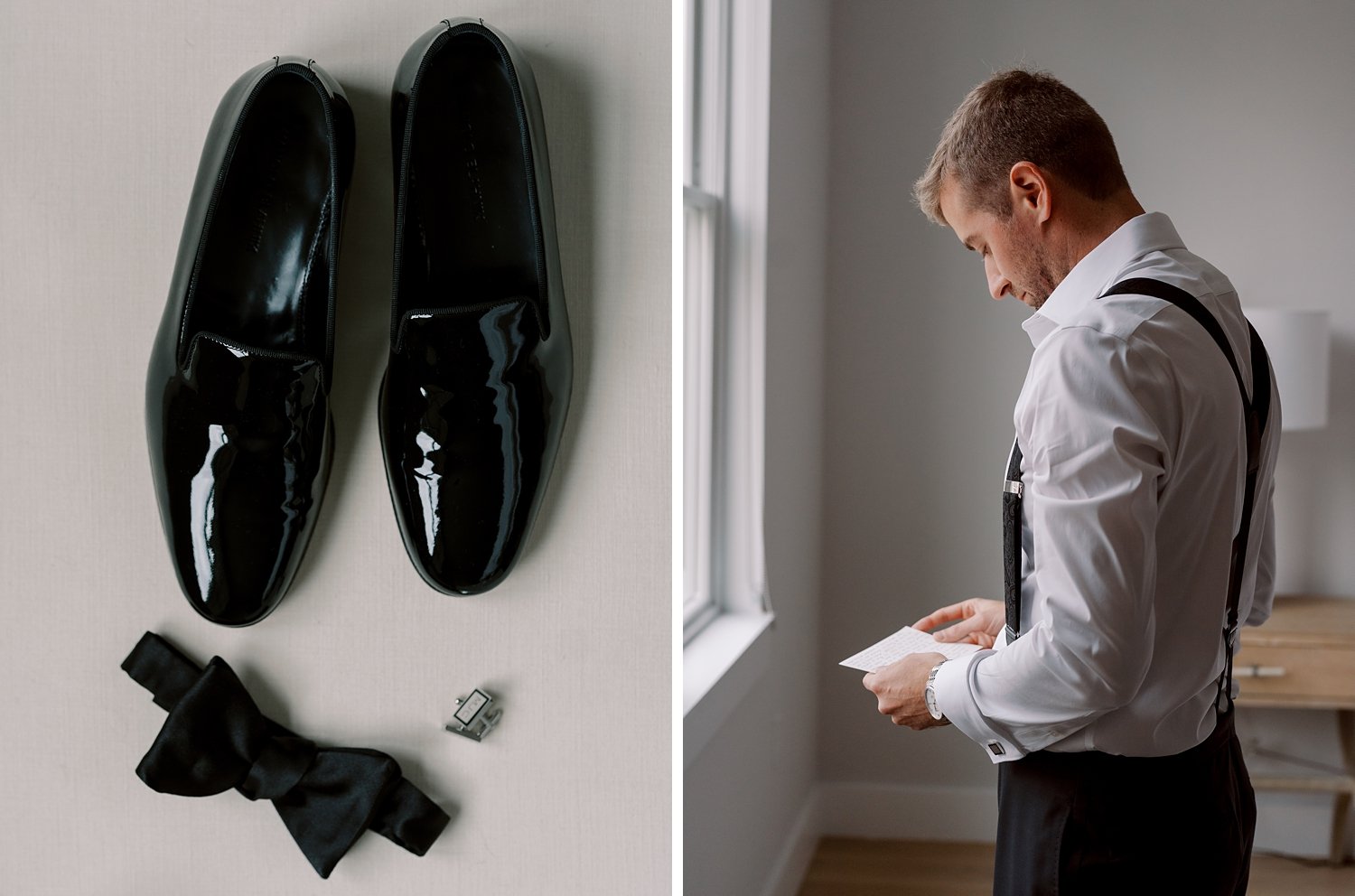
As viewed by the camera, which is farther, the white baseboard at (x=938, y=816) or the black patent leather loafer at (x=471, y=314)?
the white baseboard at (x=938, y=816)

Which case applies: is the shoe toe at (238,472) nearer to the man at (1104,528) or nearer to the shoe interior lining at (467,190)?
the shoe interior lining at (467,190)

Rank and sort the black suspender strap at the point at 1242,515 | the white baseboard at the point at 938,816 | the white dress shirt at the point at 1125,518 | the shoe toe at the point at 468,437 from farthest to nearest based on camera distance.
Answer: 1. the white baseboard at the point at 938,816
2. the black suspender strap at the point at 1242,515
3. the white dress shirt at the point at 1125,518
4. the shoe toe at the point at 468,437

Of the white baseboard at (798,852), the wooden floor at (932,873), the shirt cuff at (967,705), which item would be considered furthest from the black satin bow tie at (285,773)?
the wooden floor at (932,873)

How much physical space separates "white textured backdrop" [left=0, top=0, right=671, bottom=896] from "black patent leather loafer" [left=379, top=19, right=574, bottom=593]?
0.03 m

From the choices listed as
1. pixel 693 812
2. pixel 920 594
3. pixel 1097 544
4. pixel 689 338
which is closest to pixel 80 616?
pixel 1097 544

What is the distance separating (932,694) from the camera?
107 centimetres

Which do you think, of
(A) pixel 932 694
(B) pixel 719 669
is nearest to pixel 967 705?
(A) pixel 932 694

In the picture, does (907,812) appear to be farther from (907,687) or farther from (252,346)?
(252,346)

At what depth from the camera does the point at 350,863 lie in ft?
2.31

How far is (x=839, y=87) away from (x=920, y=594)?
4.11ft

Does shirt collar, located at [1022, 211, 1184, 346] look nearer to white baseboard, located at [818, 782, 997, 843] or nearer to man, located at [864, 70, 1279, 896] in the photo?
man, located at [864, 70, 1279, 896]

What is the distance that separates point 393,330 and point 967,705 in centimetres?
71

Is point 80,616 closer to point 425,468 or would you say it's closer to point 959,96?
point 425,468

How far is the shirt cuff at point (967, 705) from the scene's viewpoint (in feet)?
3.34
